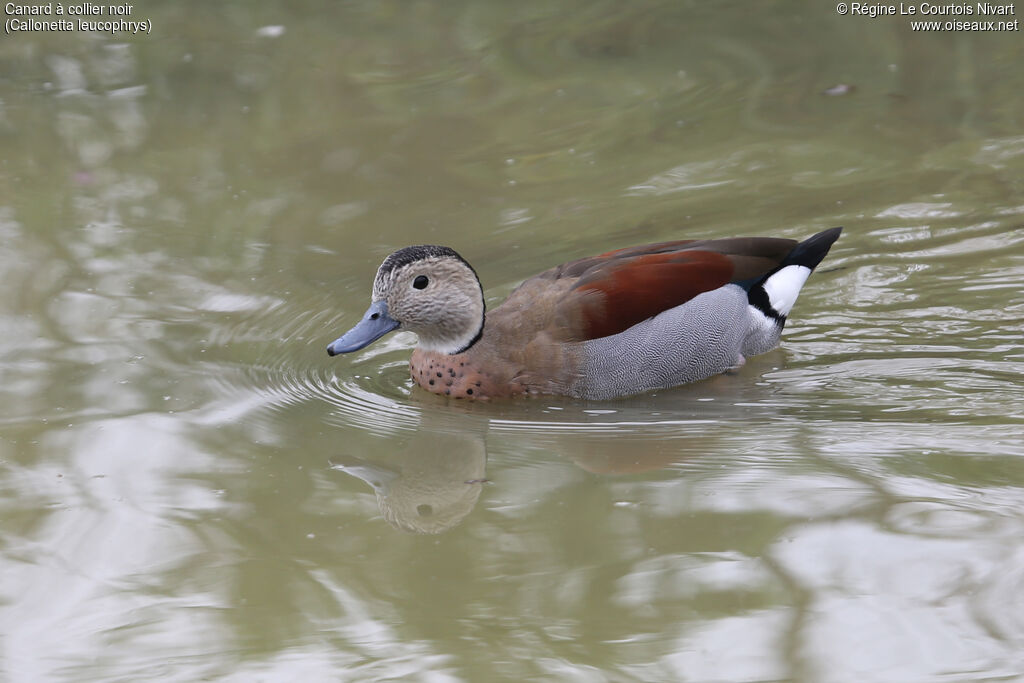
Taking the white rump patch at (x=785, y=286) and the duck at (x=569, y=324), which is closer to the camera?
the duck at (x=569, y=324)

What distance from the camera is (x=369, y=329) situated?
6.36 meters

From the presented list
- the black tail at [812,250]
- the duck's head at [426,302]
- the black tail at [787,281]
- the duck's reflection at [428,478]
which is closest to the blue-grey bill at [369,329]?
the duck's head at [426,302]

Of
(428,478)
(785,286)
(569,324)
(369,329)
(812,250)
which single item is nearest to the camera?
(428,478)

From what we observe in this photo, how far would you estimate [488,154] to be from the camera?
Answer: 9539 millimetres

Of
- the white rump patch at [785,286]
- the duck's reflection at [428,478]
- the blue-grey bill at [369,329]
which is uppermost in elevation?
the blue-grey bill at [369,329]

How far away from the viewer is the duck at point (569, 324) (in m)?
6.43

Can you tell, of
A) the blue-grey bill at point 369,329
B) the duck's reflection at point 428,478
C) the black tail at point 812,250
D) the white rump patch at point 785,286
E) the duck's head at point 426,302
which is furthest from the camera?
the black tail at point 812,250

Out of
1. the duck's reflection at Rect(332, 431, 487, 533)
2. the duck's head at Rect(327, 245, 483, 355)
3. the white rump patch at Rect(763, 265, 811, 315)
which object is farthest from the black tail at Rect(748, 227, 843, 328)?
the duck's reflection at Rect(332, 431, 487, 533)

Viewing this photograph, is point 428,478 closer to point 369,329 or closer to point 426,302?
point 369,329

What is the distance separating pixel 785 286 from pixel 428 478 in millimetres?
2606

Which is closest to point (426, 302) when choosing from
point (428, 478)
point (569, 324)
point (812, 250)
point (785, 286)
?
point (569, 324)

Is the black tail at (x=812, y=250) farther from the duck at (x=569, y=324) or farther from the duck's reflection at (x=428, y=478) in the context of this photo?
the duck's reflection at (x=428, y=478)

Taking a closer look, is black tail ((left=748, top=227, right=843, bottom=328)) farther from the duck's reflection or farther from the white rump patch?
the duck's reflection

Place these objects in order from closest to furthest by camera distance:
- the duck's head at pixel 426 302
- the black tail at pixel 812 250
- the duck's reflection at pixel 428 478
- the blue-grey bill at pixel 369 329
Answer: the duck's reflection at pixel 428 478 → the blue-grey bill at pixel 369 329 → the duck's head at pixel 426 302 → the black tail at pixel 812 250
